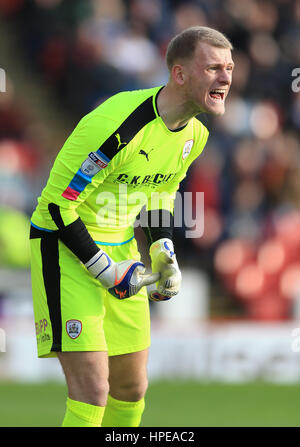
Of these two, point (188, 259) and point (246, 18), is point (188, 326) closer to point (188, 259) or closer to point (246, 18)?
point (188, 259)

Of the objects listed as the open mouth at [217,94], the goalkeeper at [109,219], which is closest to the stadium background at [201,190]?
the goalkeeper at [109,219]

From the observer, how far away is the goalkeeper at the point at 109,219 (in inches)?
173

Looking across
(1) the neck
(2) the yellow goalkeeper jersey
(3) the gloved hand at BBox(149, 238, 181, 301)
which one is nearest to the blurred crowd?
(3) the gloved hand at BBox(149, 238, 181, 301)

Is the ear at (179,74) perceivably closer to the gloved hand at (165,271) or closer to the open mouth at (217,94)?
the open mouth at (217,94)

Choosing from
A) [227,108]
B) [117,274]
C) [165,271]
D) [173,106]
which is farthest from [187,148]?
[227,108]

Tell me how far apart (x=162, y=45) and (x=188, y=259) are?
9.51 ft

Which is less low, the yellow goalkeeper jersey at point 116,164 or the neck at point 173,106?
the neck at point 173,106

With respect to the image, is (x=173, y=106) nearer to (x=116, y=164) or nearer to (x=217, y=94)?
(x=217, y=94)

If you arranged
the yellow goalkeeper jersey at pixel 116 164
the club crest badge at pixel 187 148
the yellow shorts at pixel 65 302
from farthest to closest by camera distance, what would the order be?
the club crest badge at pixel 187 148
the yellow shorts at pixel 65 302
the yellow goalkeeper jersey at pixel 116 164

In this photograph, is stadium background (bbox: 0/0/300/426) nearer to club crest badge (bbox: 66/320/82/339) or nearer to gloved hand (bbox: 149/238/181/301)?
gloved hand (bbox: 149/238/181/301)

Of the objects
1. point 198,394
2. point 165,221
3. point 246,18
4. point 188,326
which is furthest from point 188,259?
point 165,221

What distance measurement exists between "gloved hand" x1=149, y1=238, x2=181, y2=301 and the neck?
28.8 inches

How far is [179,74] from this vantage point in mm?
4520
